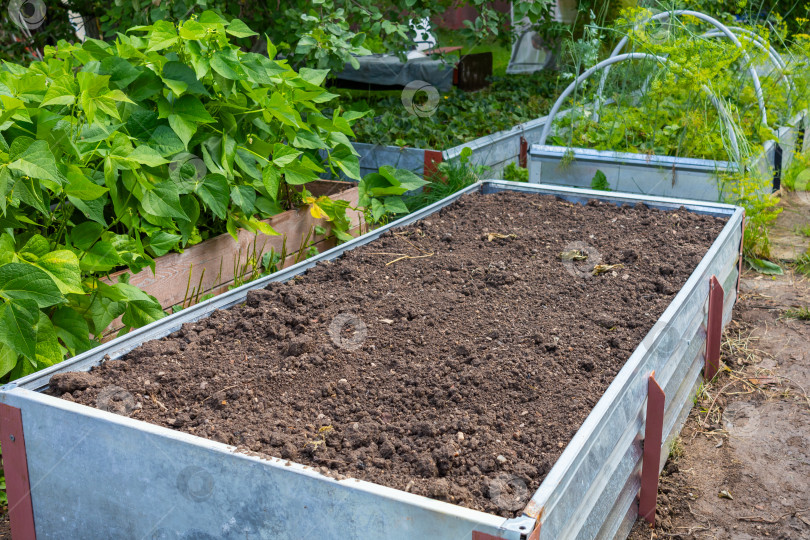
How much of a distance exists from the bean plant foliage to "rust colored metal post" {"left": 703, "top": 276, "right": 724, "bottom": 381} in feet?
5.70

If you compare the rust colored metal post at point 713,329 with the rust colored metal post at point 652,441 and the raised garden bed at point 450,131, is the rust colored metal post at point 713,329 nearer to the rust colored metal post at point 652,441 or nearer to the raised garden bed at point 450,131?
the rust colored metal post at point 652,441

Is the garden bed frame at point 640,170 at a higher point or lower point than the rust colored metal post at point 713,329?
higher

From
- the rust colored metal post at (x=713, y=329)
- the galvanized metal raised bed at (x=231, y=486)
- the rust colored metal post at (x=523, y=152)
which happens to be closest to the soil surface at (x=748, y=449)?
the rust colored metal post at (x=713, y=329)

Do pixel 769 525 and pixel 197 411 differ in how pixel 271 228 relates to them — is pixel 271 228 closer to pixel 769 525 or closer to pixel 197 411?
pixel 197 411

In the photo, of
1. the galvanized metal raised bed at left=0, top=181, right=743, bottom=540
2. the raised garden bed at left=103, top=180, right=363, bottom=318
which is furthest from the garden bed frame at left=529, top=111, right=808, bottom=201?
the galvanized metal raised bed at left=0, top=181, right=743, bottom=540

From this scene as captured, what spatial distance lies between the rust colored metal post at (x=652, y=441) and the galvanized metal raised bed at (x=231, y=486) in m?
0.03

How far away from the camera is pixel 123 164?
2367mm

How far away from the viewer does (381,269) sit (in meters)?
2.91

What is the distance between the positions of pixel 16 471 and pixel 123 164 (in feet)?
3.37

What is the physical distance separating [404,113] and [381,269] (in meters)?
3.36

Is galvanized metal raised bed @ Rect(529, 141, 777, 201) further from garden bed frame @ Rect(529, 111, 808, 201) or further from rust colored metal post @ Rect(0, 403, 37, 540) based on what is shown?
rust colored metal post @ Rect(0, 403, 37, 540)

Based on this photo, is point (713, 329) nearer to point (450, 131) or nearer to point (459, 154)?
point (459, 154)

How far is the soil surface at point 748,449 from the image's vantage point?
2.25 meters

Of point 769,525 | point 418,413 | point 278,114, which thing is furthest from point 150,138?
point 769,525
